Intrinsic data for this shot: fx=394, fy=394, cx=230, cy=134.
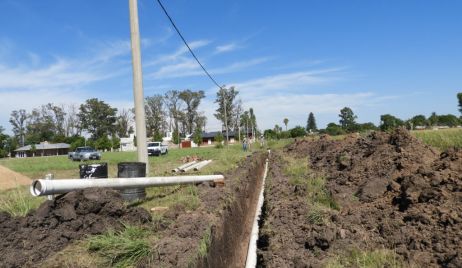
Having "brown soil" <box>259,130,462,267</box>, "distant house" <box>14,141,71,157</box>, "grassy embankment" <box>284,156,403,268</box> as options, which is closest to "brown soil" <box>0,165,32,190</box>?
"grassy embankment" <box>284,156,403,268</box>

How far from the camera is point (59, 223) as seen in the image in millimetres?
4578

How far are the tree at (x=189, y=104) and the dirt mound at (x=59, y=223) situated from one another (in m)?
98.6

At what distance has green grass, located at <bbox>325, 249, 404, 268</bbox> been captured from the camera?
419 centimetres

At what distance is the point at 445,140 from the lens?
13531 millimetres

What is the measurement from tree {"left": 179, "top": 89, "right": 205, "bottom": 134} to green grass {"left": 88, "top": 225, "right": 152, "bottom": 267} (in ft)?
327

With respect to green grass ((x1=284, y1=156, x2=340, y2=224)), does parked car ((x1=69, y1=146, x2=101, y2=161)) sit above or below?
above

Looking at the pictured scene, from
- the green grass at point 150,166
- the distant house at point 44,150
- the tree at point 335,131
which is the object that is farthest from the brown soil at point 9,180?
the distant house at point 44,150

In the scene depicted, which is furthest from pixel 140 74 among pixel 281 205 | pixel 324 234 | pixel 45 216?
pixel 324 234

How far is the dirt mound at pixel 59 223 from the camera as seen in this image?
12.6 ft

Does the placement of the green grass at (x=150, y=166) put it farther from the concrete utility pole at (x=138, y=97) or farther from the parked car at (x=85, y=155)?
the parked car at (x=85, y=155)

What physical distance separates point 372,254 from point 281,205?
9.82ft

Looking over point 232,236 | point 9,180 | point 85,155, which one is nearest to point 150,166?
point 9,180

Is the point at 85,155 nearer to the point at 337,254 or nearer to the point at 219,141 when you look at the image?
the point at 219,141

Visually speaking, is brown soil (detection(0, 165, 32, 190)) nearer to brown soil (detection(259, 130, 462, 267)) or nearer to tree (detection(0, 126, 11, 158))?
brown soil (detection(259, 130, 462, 267))
